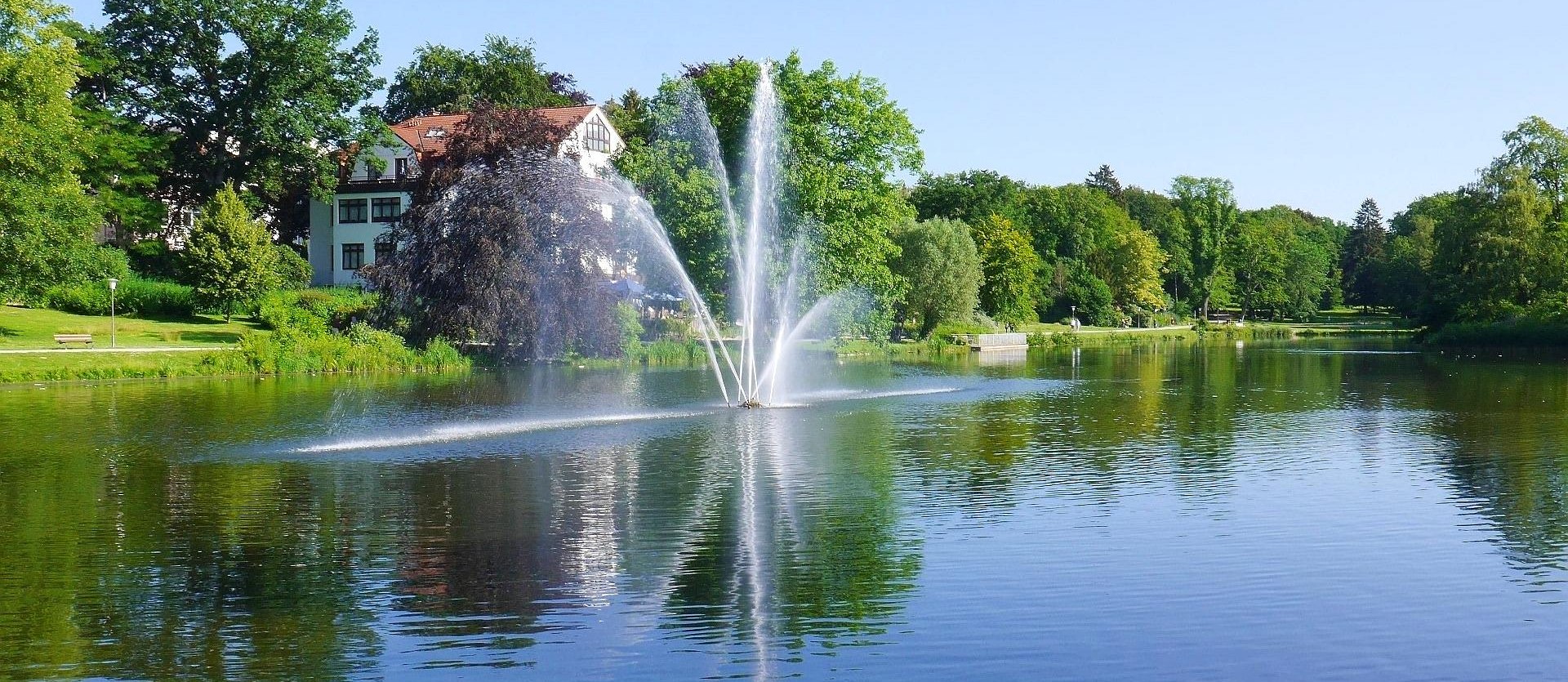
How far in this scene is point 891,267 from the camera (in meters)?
88.7

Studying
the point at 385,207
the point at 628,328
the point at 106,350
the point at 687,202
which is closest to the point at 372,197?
the point at 385,207

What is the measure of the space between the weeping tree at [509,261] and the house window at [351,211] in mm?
23958

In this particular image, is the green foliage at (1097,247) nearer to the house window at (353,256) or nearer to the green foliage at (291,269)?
the house window at (353,256)

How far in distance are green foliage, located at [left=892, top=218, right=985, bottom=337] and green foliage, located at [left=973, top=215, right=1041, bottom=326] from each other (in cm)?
1667

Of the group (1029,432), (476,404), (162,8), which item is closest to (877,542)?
(1029,432)

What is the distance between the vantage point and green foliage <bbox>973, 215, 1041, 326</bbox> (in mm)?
107062

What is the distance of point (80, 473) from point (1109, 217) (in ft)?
433

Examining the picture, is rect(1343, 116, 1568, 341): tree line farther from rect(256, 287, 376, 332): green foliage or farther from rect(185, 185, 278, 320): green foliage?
rect(185, 185, 278, 320): green foliage

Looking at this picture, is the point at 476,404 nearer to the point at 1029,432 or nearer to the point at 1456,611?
the point at 1029,432

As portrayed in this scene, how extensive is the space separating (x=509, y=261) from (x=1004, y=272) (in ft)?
191

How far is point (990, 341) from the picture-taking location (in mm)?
86875

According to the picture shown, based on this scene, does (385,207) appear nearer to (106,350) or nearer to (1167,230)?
(106,350)

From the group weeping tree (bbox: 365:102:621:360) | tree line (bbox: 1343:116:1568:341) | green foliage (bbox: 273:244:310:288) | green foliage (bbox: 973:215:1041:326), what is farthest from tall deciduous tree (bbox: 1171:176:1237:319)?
green foliage (bbox: 273:244:310:288)

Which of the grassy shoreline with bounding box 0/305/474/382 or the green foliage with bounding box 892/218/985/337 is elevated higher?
the green foliage with bounding box 892/218/985/337
